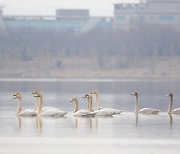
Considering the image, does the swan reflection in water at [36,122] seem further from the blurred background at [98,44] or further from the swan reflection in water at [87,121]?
the blurred background at [98,44]

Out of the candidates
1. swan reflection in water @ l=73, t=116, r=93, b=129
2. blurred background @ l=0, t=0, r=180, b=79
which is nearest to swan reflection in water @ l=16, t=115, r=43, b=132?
swan reflection in water @ l=73, t=116, r=93, b=129

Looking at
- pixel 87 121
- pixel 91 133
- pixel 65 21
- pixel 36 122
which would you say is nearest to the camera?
pixel 91 133


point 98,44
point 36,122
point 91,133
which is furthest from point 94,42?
point 91,133

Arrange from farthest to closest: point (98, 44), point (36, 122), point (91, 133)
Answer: point (98, 44)
point (36, 122)
point (91, 133)

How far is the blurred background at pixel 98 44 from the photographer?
364 ft

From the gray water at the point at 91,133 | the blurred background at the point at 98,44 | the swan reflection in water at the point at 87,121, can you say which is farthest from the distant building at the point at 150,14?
the swan reflection in water at the point at 87,121

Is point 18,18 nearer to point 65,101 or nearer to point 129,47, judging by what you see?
point 129,47

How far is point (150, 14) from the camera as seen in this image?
503 feet

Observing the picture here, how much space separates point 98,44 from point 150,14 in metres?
23.0

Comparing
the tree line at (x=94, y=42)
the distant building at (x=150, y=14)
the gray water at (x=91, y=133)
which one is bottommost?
the gray water at (x=91, y=133)

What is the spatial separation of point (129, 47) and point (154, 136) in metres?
97.5

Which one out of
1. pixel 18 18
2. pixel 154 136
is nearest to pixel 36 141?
pixel 154 136

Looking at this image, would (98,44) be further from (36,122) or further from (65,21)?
(36,122)

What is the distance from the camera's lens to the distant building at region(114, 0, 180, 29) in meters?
151
